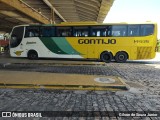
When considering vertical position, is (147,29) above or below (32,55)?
above

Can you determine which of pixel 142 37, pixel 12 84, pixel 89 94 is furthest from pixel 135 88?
pixel 142 37

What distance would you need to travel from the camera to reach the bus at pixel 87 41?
17.0m

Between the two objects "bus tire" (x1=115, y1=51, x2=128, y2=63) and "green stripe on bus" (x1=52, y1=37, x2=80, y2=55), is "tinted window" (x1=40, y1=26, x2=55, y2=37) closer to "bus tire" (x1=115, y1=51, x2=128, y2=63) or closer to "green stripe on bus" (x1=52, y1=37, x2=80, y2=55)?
"green stripe on bus" (x1=52, y1=37, x2=80, y2=55)

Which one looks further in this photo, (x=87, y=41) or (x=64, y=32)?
(x=64, y=32)

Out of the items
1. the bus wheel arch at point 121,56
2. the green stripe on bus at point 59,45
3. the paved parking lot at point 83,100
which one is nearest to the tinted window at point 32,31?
the green stripe on bus at point 59,45

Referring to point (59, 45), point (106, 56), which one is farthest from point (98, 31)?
point (59, 45)

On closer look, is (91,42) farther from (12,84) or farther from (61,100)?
(61,100)

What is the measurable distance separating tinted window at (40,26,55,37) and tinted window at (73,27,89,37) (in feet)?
5.95

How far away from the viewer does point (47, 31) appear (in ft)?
60.4

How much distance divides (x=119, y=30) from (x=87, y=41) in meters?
2.63

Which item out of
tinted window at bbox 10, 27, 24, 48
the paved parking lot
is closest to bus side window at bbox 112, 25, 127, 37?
tinted window at bbox 10, 27, 24, 48

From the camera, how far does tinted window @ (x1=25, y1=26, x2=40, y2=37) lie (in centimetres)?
1858

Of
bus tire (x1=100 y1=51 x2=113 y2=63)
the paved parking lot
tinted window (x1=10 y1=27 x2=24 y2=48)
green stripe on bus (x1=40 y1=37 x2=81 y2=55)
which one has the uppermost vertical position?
tinted window (x1=10 y1=27 x2=24 y2=48)

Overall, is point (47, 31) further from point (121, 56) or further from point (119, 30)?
point (121, 56)
